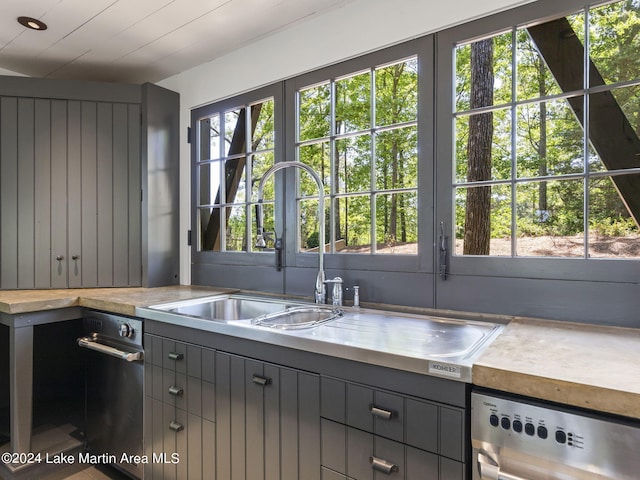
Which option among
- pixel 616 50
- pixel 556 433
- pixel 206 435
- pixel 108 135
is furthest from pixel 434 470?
pixel 108 135

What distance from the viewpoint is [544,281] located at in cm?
142

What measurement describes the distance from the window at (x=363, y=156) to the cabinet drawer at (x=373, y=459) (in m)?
0.89

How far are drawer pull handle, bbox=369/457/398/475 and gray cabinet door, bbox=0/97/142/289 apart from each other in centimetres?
201

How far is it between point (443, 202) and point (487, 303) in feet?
1.48

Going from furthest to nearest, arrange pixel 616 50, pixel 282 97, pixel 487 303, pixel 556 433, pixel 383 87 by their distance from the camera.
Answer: pixel 282 97 < pixel 383 87 < pixel 487 303 < pixel 616 50 < pixel 556 433

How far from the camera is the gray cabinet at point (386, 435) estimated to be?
99cm

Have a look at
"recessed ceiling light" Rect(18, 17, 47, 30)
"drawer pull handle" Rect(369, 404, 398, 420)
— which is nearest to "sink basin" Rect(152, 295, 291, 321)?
"drawer pull handle" Rect(369, 404, 398, 420)

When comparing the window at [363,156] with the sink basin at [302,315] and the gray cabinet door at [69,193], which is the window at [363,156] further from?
the gray cabinet door at [69,193]

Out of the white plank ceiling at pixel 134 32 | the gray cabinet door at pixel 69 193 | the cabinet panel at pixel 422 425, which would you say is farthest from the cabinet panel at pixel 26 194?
the cabinet panel at pixel 422 425

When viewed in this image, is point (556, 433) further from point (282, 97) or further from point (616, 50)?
point (282, 97)

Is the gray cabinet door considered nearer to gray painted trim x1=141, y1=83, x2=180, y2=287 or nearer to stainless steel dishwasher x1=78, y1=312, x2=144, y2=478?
gray painted trim x1=141, y1=83, x2=180, y2=287

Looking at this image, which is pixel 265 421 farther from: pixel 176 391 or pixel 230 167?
pixel 230 167

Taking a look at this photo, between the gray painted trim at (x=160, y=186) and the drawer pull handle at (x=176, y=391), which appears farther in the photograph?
the gray painted trim at (x=160, y=186)

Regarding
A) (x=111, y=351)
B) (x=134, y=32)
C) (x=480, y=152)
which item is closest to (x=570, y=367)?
(x=480, y=152)
